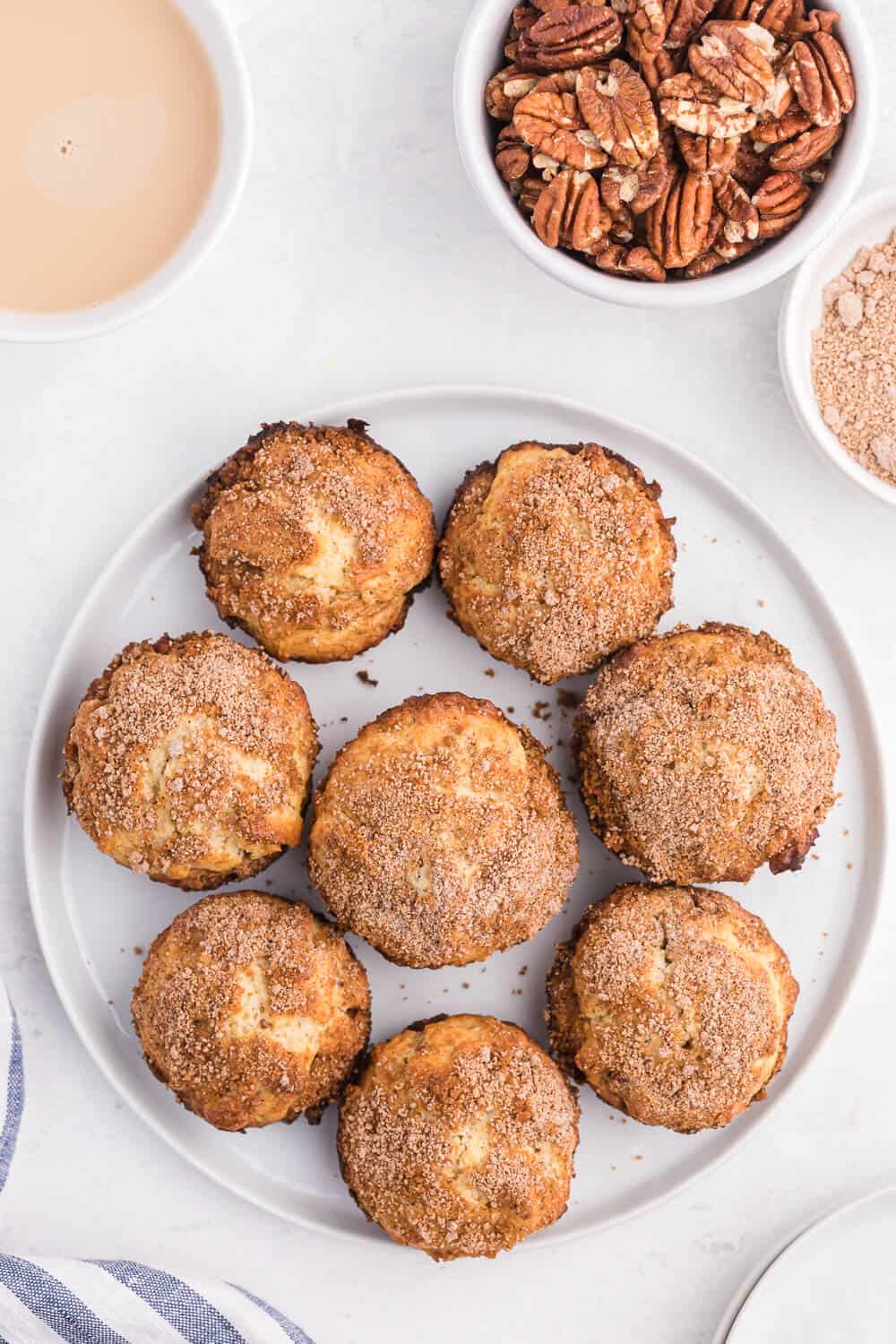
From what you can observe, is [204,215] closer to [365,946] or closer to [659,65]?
[659,65]

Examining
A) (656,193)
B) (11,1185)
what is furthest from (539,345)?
Result: (11,1185)

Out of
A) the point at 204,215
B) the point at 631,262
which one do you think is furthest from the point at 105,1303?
the point at 631,262

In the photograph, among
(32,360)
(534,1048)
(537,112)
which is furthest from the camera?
(32,360)

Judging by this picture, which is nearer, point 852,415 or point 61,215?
point 61,215

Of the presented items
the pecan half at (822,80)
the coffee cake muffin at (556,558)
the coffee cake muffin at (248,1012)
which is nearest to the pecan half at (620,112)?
the pecan half at (822,80)

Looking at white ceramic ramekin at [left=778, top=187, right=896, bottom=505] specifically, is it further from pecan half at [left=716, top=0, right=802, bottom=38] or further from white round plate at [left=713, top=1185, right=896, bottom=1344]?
white round plate at [left=713, top=1185, right=896, bottom=1344]

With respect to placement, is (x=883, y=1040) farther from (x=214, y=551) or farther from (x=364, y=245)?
(x=364, y=245)

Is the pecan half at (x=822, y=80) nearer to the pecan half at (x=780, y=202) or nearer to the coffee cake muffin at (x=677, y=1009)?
the pecan half at (x=780, y=202)
